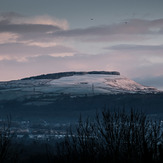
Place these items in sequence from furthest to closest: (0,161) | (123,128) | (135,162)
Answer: (123,128), (0,161), (135,162)

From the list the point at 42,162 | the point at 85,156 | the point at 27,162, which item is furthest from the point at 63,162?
the point at 27,162

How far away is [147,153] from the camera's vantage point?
28641 mm

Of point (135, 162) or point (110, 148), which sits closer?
point (135, 162)

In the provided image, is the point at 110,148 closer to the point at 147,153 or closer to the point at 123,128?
the point at 123,128

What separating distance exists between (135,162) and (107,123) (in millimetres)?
10522

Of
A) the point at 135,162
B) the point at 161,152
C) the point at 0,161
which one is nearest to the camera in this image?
the point at 135,162

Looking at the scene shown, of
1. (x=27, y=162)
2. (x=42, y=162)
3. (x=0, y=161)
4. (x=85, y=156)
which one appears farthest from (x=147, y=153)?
(x=27, y=162)

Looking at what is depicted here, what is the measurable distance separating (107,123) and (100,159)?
454 cm

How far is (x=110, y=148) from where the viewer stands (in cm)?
3506

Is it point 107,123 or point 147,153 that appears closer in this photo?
point 147,153

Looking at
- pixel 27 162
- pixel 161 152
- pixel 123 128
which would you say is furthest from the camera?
pixel 27 162

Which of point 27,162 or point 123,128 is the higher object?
point 123,128

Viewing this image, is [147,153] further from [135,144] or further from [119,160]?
[135,144]

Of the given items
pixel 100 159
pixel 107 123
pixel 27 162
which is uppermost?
pixel 107 123
